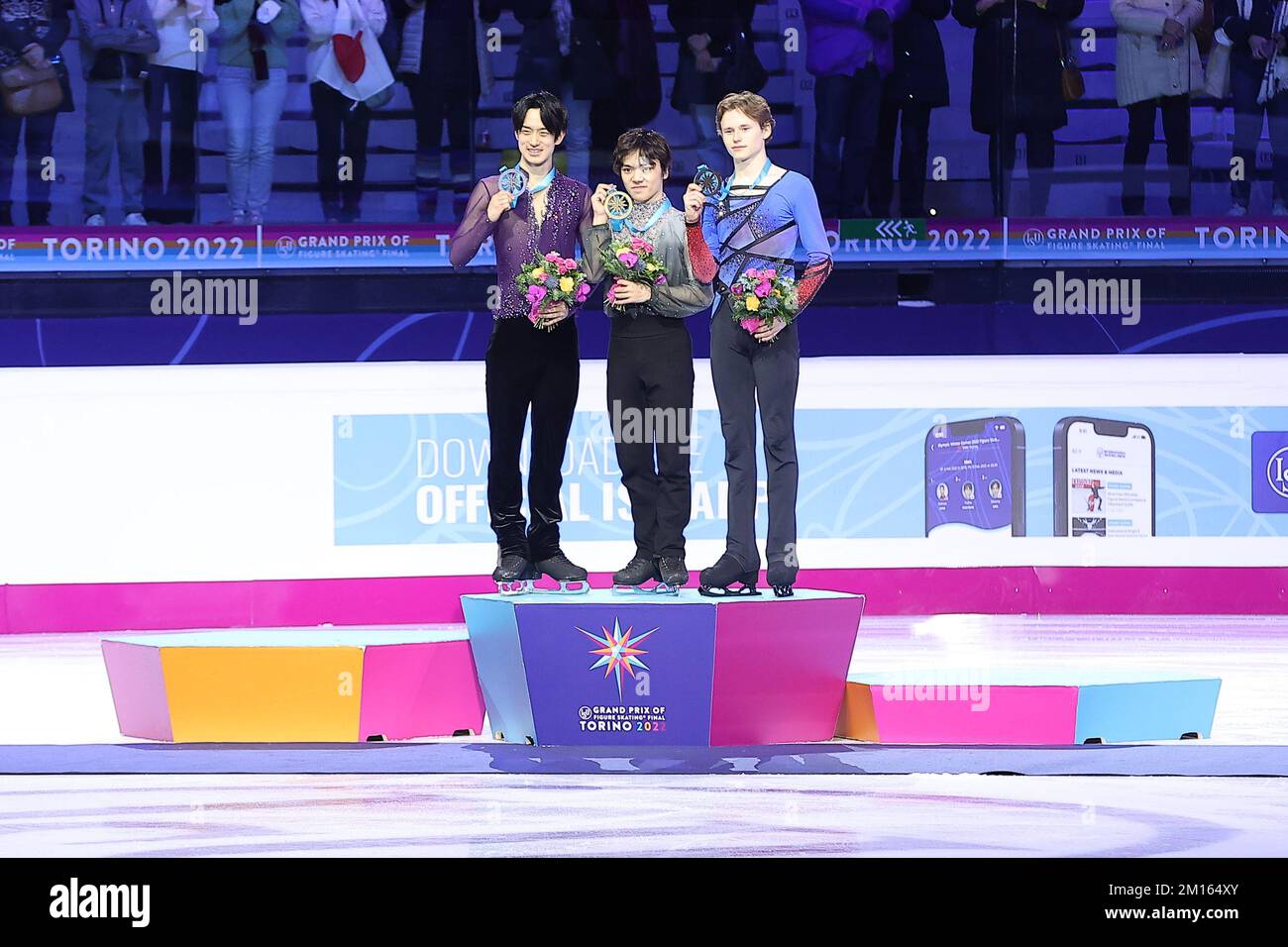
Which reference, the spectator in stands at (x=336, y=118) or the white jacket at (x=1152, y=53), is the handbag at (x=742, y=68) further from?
the white jacket at (x=1152, y=53)

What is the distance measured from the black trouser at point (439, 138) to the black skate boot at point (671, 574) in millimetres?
5952

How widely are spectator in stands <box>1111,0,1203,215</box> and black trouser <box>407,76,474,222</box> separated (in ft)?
14.4

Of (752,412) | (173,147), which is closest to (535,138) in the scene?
(752,412)

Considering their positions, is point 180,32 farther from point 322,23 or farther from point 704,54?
point 704,54

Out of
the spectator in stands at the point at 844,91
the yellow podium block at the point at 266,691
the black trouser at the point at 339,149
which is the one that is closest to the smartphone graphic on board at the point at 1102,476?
the spectator in stands at the point at 844,91

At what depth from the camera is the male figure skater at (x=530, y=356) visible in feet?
18.5

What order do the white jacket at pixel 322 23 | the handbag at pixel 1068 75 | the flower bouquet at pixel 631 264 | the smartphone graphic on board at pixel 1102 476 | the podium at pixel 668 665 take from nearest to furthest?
the podium at pixel 668 665 < the flower bouquet at pixel 631 264 < the smartphone graphic on board at pixel 1102 476 < the white jacket at pixel 322 23 < the handbag at pixel 1068 75

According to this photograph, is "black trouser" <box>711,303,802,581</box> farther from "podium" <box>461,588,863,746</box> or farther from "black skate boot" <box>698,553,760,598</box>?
"podium" <box>461,588,863,746</box>

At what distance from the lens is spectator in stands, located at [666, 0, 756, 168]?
36.5 ft

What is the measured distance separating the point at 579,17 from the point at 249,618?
4.50 m

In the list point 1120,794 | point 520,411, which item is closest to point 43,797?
point 520,411

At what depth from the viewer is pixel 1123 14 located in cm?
1141

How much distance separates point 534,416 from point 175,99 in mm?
6399

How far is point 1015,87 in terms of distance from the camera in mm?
11234
